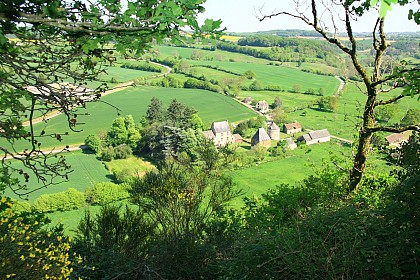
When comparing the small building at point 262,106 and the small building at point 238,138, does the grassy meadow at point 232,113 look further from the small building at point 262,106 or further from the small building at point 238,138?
the small building at point 238,138

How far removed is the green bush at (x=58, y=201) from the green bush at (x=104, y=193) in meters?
1.02

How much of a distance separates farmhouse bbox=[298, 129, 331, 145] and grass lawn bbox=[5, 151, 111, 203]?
2355cm

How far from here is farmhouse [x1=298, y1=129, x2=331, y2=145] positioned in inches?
1715

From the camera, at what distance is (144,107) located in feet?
162

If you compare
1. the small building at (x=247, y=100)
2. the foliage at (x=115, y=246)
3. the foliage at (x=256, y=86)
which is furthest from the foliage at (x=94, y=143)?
the foliage at (x=256, y=86)

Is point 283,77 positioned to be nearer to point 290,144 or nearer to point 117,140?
point 290,144

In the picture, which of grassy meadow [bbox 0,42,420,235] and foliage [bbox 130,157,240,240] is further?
grassy meadow [bbox 0,42,420,235]

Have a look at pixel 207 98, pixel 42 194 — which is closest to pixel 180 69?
pixel 207 98

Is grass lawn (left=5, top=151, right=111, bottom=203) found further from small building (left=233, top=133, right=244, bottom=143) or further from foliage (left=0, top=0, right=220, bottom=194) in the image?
foliage (left=0, top=0, right=220, bottom=194)

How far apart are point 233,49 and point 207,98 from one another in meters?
42.2

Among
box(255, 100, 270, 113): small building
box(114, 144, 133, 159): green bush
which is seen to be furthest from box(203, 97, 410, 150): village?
box(114, 144, 133, 159): green bush

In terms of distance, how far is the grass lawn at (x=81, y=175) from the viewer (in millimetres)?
28547

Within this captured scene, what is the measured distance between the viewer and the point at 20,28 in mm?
3199

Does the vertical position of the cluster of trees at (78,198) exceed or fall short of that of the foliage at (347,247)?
it falls short
